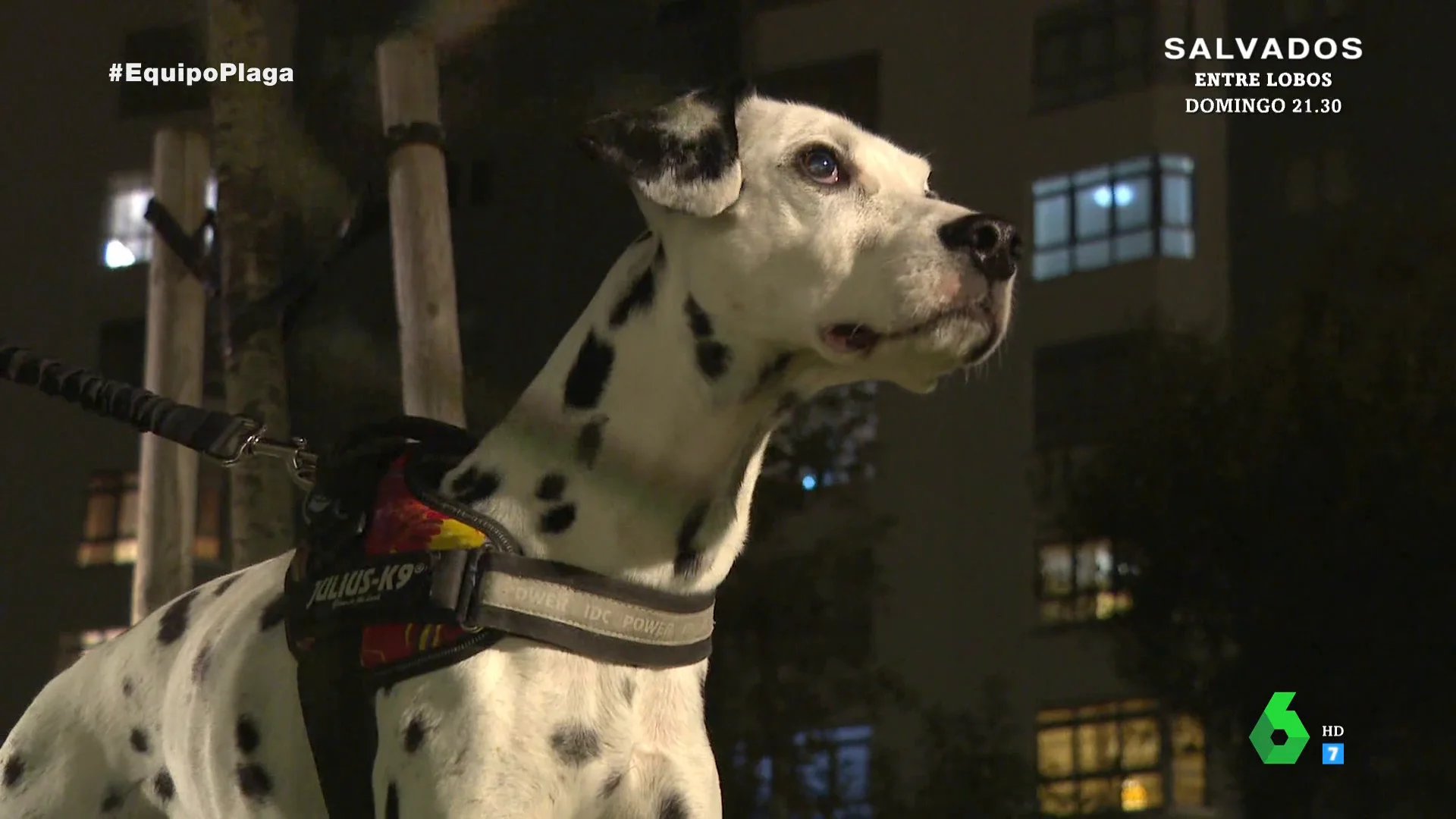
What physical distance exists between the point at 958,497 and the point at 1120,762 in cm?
62

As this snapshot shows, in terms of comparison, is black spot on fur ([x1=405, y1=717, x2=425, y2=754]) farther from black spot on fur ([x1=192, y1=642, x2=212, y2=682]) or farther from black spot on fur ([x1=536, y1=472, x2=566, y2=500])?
black spot on fur ([x1=192, y1=642, x2=212, y2=682])

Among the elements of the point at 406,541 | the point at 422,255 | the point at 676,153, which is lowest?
the point at 406,541

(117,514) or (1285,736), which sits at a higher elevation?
(117,514)

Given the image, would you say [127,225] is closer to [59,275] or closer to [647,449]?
[59,275]

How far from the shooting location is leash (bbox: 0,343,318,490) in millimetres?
1795

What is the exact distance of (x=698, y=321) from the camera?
1.52 meters

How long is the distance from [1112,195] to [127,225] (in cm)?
250

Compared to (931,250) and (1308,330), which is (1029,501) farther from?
(931,250)

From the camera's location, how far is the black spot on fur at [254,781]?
160 cm

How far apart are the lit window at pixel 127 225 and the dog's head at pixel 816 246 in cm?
284

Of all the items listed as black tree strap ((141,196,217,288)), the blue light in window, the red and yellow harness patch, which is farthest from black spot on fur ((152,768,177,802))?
the blue light in window

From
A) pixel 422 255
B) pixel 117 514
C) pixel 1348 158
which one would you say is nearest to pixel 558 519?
pixel 422 255

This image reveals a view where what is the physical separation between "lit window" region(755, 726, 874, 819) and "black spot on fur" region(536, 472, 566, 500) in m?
1.88

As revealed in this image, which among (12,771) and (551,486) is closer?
(551,486)
